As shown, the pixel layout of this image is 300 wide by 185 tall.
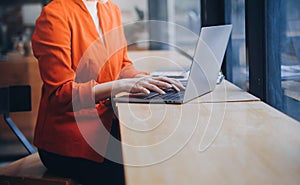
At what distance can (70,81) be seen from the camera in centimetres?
178

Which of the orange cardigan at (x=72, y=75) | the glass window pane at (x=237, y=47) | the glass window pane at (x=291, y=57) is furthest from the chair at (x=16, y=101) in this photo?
the glass window pane at (x=291, y=57)

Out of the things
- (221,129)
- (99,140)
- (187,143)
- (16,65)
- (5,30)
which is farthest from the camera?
(5,30)

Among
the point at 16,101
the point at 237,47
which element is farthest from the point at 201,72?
the point at 16,101

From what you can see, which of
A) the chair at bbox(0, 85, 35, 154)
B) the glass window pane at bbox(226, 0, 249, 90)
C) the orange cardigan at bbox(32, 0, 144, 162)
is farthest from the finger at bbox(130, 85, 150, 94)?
the chair at bbox(0, 85, 35, 154)

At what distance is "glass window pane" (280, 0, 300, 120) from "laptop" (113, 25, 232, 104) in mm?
217

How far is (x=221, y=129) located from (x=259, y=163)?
33 centimetres

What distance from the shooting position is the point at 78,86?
173cm

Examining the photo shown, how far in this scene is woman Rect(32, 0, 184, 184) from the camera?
5.77 feet

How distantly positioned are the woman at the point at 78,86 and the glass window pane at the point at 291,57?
407 mm

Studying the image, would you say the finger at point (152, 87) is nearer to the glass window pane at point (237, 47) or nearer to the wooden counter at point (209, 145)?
the wooden counter at point (209, 145)

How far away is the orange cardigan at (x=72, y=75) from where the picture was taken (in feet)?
5.81

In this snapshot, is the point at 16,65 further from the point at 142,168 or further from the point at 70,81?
A: the point at 142,168

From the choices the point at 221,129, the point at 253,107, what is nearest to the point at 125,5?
the point at 253,107

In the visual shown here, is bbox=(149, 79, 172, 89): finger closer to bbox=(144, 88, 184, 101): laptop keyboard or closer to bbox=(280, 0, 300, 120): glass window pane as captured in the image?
bbox=(144, 88, 184, 101): laptop keyboard
